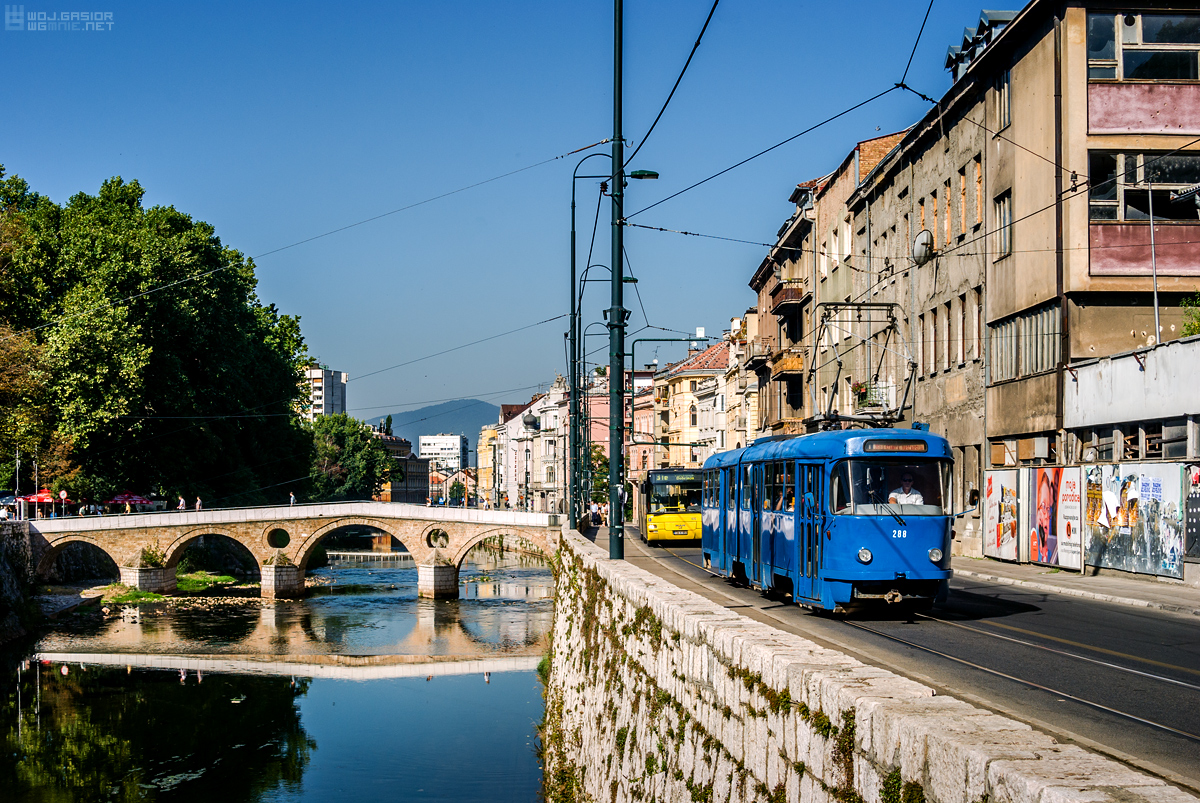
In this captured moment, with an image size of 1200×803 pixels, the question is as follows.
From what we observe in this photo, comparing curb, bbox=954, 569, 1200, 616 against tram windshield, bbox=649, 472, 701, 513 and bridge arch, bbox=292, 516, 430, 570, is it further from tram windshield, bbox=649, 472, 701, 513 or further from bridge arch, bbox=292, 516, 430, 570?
bridge arch, bbox=292, 516, 430, 570

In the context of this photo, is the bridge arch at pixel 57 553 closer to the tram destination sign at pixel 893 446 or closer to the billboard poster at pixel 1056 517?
the billboard poster at pixel 1056 517

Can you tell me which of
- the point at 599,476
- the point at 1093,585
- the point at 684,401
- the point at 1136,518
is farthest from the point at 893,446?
the point at 599,476

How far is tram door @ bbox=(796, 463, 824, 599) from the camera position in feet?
49.2

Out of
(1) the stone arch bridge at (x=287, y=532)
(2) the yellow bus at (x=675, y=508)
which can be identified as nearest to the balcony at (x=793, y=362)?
(2) the yellow bus at (x=675, y=508)

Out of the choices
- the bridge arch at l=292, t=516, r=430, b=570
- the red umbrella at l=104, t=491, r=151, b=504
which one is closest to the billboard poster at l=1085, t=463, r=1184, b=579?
the bridge arch at l=292, t=516, r=430, b=570

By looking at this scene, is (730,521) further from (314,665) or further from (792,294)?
(792,294)

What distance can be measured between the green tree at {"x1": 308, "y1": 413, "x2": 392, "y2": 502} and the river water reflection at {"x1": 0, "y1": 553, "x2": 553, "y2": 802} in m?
65.3

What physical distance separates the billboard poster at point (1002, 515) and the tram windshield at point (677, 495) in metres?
13.0

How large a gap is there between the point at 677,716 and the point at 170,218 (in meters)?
57.5

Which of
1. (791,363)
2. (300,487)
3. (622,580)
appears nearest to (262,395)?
(300,487)

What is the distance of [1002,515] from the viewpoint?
27703mm

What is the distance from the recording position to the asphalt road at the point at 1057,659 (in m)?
7.45

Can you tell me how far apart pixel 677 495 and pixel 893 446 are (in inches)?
1027

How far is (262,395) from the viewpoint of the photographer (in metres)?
65.6
